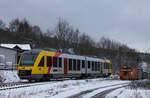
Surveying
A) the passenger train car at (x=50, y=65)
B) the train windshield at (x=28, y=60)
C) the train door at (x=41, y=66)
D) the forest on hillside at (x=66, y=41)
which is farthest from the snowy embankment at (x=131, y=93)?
the forest on hillside at (x=66, y=41)

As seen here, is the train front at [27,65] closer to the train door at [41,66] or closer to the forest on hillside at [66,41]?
the train door at [41,66]

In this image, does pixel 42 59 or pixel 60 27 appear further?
pixel 60 27

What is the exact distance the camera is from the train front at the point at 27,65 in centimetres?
2307

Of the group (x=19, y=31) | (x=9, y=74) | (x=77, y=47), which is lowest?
(x=9, y=74)

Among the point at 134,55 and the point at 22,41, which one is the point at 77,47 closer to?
the point at 134,55

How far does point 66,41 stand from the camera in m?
62.1

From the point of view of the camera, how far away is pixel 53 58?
25.4 m

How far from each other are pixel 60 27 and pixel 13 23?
4685 cm

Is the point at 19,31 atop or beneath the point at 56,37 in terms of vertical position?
atop

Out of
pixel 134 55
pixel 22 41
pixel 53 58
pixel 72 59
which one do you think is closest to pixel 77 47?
pixel 134 55

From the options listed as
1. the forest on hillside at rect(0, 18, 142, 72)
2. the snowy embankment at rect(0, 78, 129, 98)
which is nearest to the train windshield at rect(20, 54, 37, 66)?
the snowy embankment at rect(0, 78, 129, 98)

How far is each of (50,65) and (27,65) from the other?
2.47 meters

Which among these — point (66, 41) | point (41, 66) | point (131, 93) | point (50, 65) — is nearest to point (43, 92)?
point (131, 93)

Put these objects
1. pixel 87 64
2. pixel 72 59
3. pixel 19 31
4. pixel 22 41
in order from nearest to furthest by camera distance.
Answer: pixel 72 59 → pixel 87 64 → pixel 22 41 → pixel 19 31
